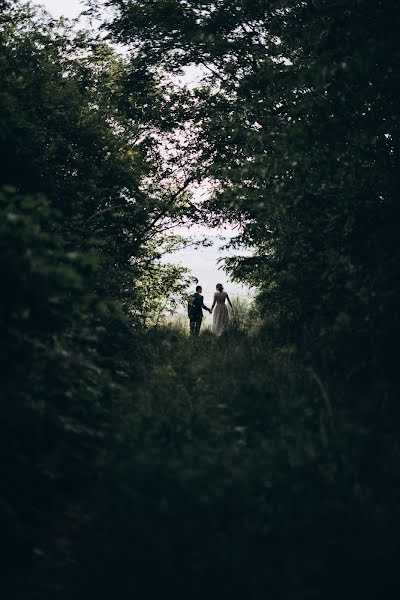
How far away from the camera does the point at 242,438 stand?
18.0 ft

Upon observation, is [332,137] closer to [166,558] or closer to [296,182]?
[296,182]

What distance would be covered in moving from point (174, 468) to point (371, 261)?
4491 mm

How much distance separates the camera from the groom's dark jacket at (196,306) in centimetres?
1653

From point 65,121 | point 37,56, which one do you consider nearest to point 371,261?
point 65,121

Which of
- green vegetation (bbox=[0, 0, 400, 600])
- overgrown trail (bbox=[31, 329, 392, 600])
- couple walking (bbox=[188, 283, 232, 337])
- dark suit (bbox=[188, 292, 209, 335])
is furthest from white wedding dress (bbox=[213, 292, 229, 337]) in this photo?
overgrown trail (bbox=[31, 329, 392, 600])

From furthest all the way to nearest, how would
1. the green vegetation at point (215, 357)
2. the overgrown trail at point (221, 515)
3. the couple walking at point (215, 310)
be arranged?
the couple walking at point (215, 310)
the green vegetation at point (215, 357)
the overgrown trail at point (221, 515)

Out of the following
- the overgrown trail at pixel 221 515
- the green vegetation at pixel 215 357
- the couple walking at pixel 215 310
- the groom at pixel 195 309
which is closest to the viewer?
the overgrown trail at pixel 221 515

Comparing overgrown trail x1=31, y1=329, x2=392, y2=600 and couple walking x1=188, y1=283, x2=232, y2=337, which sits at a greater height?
couple walking x1=188, y1=283, x2=232, y2=337

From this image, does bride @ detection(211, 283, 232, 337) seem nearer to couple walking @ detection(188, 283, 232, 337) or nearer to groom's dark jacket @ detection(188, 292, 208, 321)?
couple walking @ detection(188, 283, 232, 337)

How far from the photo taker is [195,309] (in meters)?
16.6

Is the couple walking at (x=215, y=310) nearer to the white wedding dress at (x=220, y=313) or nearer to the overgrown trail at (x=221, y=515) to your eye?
the white wedding dress at (x=220, y=313)

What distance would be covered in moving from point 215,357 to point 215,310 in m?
7.96

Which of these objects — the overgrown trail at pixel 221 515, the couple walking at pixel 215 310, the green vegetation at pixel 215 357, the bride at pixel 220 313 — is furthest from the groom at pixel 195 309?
the overgrown trail at pixel 221 515

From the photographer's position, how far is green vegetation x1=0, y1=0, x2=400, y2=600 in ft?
11.3
